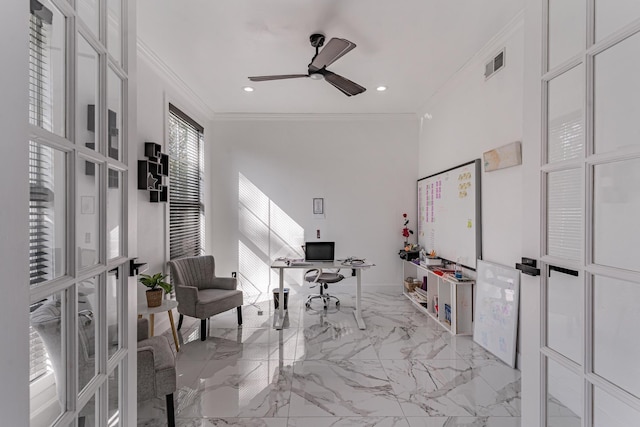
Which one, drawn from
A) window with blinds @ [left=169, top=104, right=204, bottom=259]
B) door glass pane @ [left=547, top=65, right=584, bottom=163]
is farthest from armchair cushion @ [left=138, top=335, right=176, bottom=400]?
door glass pane @ [left=547, top=65, right=584, bottom=163]

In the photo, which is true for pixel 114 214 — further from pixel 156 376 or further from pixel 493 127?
pixel 493 127

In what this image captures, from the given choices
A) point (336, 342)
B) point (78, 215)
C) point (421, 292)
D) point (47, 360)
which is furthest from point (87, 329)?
point (421, 292)

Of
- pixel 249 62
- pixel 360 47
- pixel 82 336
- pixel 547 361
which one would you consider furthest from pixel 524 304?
pixel 249 62

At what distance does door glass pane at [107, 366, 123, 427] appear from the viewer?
982mm

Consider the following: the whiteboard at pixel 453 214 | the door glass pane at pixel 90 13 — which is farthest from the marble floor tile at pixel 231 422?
the whiteboard at pixel 453 214

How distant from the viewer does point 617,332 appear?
0.84 meters

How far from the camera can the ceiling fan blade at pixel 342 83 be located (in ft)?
9.10

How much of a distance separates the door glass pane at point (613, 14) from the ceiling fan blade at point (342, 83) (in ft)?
6.89

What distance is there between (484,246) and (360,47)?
7.96 ft

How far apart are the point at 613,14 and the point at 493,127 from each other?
7.39ft

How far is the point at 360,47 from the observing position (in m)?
2.90

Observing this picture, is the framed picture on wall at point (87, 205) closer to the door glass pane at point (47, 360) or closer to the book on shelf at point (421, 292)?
the door glass pane at point (47, 360)

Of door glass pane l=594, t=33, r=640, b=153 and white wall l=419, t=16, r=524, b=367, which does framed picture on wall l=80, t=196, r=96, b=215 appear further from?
white wall l=419, t=16, r=524, b=367

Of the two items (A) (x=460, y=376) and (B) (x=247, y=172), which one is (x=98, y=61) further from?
(B) (x=247, y=172)
